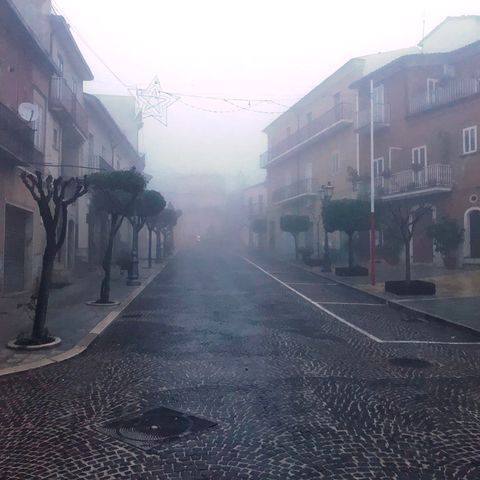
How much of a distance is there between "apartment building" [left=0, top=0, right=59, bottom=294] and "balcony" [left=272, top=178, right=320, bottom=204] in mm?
22103

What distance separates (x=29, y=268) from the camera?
50.4 ft

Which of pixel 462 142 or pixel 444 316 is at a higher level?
pixel 462 142

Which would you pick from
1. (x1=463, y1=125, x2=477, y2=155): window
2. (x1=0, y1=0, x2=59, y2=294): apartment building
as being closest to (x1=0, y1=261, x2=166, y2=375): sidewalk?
(x1=0, y1=0, x2=59, y2=294): apartment building

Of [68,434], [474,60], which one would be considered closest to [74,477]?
[68,434]

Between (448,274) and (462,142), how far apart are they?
613 cm

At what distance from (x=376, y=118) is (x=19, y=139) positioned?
19.9 metres

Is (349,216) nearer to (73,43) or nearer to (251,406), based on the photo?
(73,43)

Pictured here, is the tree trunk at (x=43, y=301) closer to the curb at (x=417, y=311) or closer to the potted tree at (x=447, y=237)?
the curb at (x=417, y=311)

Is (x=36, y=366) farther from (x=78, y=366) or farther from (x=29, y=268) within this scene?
(x=29, y=268)

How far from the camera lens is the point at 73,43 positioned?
20500 mm

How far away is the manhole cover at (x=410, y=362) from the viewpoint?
6.74 meters

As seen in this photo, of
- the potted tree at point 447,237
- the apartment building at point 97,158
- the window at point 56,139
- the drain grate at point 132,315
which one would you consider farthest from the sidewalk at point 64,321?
the potted tree at point 447,237

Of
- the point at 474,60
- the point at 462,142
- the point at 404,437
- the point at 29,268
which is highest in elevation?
the point at 474,60

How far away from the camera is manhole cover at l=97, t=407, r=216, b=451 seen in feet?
13.5
